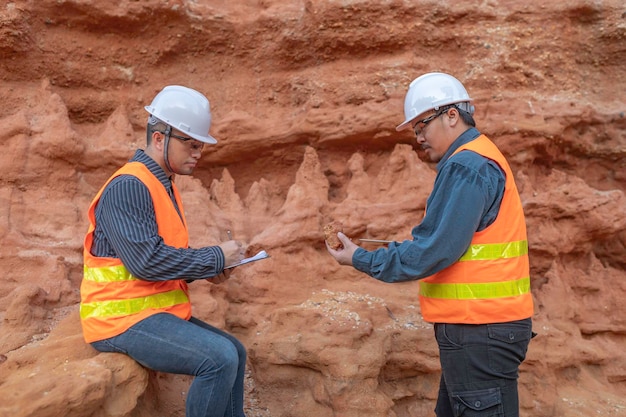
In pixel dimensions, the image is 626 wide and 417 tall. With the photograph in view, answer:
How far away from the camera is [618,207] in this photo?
504cm

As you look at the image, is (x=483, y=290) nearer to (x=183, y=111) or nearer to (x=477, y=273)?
(x=477, y=273)

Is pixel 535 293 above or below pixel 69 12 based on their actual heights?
below

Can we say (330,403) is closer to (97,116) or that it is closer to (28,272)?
(28,272)

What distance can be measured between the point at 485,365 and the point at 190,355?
1537 millimetres

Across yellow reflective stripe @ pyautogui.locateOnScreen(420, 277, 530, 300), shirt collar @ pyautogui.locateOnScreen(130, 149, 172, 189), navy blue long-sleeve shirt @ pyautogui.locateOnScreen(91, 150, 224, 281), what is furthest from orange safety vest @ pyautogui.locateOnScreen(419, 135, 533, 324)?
shirt collar @ pyautogui.locateOnScreen(130, 149, 172, 189)

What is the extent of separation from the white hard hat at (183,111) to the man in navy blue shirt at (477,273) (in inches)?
51.2

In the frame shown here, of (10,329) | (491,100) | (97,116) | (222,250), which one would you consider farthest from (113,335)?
(491,100)

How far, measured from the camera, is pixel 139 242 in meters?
2.79

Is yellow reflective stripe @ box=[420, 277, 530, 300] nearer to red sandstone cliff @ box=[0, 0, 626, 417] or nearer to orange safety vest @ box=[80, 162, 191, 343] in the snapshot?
red sandstone cliff @ box=[0, 0, 626, 417]

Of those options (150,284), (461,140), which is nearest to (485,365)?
(461,140)

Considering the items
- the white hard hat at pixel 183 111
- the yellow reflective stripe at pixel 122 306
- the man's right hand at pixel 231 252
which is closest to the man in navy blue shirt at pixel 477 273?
the man's right hand at pixel 231 252

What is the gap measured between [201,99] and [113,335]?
1466 millimetres

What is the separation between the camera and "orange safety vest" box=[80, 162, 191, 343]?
2928 mm

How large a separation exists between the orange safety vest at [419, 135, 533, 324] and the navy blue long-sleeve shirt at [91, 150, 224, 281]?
4.15 ft
